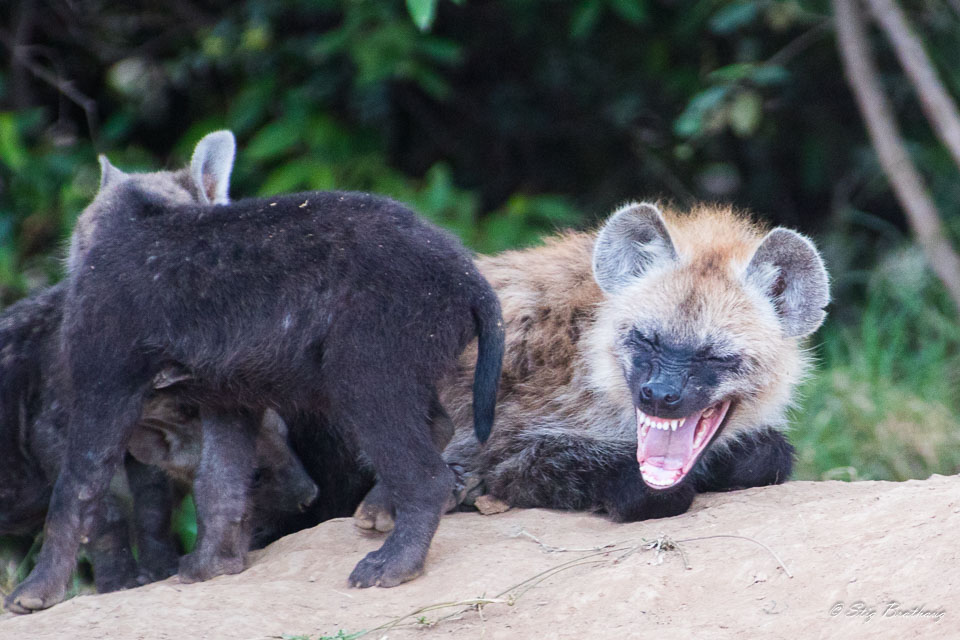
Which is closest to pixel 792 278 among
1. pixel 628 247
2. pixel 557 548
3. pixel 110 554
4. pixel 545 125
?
pixel 628 247

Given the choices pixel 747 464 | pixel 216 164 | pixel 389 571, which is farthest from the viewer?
pixel 216 164

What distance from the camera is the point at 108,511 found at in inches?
145

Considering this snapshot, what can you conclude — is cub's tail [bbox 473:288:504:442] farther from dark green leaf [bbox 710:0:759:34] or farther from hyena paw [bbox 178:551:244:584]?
dark green leaf [bbox 710:0:759:34]

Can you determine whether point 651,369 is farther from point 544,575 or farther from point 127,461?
point 127,461

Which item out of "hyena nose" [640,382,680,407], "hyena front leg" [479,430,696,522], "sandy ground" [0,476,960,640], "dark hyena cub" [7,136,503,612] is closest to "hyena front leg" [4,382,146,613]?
"dark hyena cub" [7,136,503,612]

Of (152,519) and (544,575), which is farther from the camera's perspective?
(152,519)

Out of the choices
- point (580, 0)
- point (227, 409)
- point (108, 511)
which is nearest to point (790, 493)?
point (227, 409)

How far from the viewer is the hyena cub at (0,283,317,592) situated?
3691 mm

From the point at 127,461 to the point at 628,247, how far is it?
1.79m

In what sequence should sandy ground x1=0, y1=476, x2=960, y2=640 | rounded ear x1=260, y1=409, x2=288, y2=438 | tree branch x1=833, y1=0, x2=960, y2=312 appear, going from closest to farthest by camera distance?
1. sandy ground x1=0, y1=476, x2=960, y2=640
2. rounded ear x1=260, y1=409, x2=288, y2=438
3. tree branch x1=833, y1=0, x2=960, y2=312

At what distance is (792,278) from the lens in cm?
381

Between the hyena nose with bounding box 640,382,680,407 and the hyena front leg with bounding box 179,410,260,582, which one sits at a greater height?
the hyena nose with bounding box 640,382,680,407

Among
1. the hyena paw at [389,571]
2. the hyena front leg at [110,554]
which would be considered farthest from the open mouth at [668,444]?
the hyena front leg at [110,554]

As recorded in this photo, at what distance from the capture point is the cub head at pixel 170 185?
3811 millimetres
